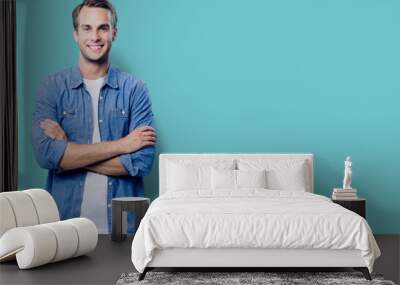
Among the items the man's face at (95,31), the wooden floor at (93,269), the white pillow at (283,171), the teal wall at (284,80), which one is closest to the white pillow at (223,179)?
the white pillow at (283,171)

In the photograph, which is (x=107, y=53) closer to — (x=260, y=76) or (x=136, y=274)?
(x=260, y=76)

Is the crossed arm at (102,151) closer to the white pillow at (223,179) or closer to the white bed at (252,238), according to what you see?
the white pillow at (223,179)

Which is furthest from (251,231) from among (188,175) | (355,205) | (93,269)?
(355,205)

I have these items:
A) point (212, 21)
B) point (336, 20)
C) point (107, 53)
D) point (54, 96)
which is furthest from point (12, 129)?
point (336, 20)

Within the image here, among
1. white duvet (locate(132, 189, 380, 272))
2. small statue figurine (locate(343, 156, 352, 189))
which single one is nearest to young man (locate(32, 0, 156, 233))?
small statue figurine (locate(343, 156, 352, 189))

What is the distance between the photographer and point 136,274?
5254 mm

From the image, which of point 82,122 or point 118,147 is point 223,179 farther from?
point 82,122

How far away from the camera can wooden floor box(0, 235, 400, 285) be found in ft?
16.7

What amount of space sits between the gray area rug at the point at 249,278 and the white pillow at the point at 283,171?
1.70 meters

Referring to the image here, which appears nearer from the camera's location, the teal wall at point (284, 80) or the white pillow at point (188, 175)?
the white pillow at point (188, 175)

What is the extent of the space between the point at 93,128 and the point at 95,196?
747mm

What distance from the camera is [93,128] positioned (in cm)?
738

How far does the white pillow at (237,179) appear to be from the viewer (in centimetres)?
675

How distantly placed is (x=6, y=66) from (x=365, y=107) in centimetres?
390
